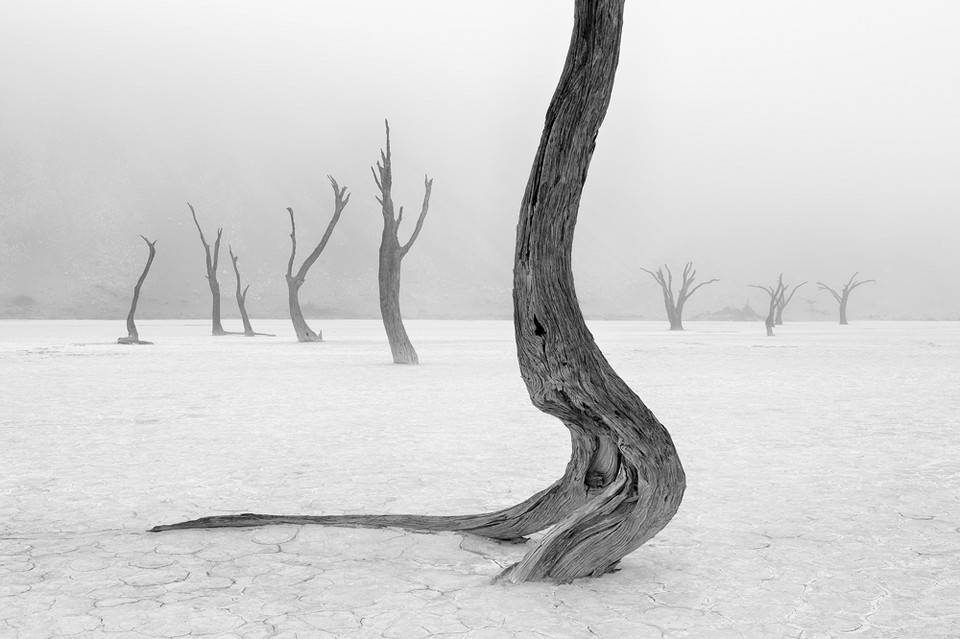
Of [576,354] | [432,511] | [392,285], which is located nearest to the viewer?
[576,354]

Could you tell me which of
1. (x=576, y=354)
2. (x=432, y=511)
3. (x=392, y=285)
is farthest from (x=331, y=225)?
(x=576, y=354)

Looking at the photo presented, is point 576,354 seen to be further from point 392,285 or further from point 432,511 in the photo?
point 392,285

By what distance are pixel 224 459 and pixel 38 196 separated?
92.6 meters

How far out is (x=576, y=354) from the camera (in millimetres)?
3521

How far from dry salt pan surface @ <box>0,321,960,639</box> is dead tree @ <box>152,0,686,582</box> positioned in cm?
18

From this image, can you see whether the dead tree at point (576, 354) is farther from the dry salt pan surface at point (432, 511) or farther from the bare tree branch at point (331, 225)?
the bare tree branch at point (331, 225)

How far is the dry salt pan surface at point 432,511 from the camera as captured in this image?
10.3 ft

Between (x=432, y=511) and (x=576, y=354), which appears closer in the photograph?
(x=576, y=354)

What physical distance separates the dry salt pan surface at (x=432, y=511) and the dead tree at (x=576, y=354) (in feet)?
0.58

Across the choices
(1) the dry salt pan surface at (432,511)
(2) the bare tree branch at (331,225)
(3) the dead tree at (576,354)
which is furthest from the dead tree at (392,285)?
(3) the dead tree at (576,354)

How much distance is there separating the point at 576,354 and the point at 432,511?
5.88 ft

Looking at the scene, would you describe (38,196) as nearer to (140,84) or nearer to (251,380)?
(140,84)

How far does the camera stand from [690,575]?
3666mm

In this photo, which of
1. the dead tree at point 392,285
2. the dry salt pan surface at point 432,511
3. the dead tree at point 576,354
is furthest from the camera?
the dead tree at point 392,285
